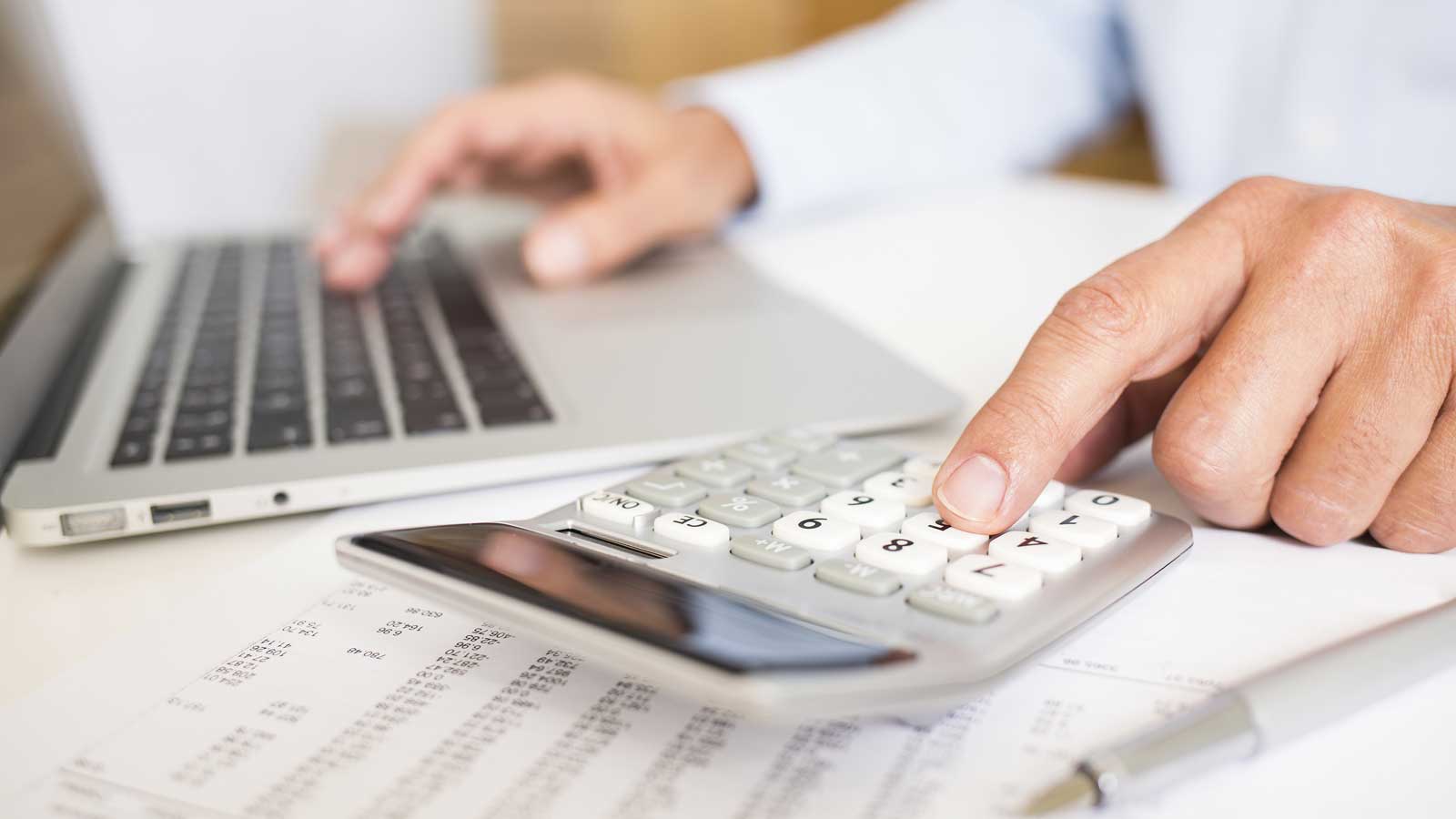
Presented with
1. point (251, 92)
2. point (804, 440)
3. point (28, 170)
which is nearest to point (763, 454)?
point (804, 440)

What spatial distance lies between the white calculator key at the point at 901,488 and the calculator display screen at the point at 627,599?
0.27 ft

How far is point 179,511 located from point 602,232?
0.38m

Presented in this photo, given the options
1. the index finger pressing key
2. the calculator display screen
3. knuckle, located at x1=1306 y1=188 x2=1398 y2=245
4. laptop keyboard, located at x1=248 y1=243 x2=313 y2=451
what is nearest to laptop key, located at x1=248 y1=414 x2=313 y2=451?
laptop keyboard, located at x1=248 y1=243 x2=313 y2=451

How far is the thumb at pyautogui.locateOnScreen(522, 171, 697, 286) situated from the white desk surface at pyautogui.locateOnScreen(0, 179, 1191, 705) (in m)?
0.07

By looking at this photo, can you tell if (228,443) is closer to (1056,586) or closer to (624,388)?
(624,388)

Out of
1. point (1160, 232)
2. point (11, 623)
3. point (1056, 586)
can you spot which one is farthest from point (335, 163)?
point (1056, 586)

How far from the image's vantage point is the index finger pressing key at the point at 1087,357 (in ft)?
1.06

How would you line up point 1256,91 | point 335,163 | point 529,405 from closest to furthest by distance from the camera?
point 529,405 < point 1256,91 < point 335,163

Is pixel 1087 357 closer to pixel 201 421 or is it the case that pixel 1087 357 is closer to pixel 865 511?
pixel 865 511

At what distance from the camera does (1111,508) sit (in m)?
0.33

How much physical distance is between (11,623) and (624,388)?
0.74 feet

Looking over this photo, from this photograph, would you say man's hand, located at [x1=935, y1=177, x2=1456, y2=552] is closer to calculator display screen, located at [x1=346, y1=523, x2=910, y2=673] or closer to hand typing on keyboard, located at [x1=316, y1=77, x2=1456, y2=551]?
hand typing on keyboard, located at [x1=316, y1=77, x2=1456, y2=551]

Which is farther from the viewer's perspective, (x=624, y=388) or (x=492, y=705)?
(x=624, y=388)

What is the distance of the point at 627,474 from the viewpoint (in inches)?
16.6
